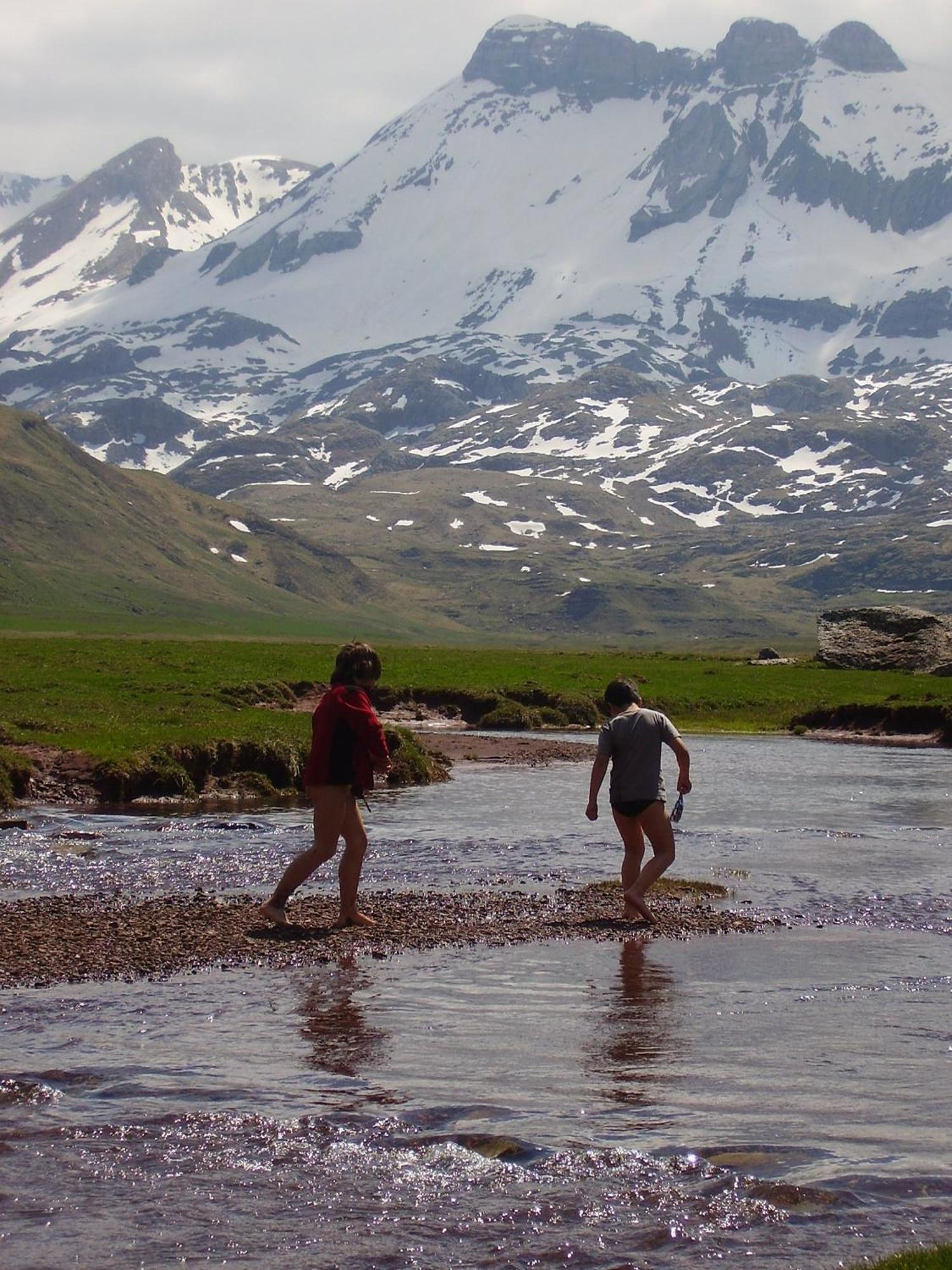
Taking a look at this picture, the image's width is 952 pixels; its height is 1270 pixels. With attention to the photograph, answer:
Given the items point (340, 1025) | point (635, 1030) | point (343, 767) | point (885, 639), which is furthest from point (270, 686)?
point (635, 1030)

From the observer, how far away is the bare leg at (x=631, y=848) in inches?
775

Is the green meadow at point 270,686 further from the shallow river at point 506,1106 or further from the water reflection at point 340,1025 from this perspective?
the water reflection at point 340,1025

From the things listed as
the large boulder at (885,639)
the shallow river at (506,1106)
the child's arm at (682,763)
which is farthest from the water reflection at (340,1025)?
the large boulder at (885,639)

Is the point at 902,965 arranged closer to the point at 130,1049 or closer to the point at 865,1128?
the point at 865,1128

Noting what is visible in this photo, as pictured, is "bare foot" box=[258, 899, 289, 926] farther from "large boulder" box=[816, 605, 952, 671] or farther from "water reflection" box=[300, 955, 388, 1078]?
"large boulder" box=[816, 605, 952, 671]

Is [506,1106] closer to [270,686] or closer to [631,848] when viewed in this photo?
[631,848]

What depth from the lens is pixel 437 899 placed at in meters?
21.2

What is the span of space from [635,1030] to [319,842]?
18.6ft

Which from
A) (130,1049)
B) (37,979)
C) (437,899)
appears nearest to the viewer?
(130,1049)

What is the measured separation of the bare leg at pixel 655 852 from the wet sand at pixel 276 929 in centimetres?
29

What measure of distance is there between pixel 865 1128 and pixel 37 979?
8.47 m

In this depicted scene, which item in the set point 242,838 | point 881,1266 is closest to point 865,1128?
point 881,1266

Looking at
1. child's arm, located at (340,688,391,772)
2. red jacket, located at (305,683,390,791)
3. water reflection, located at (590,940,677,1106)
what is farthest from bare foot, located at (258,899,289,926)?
water reflection, located at (590,940,677,1106)

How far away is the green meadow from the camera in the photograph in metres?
37.8
